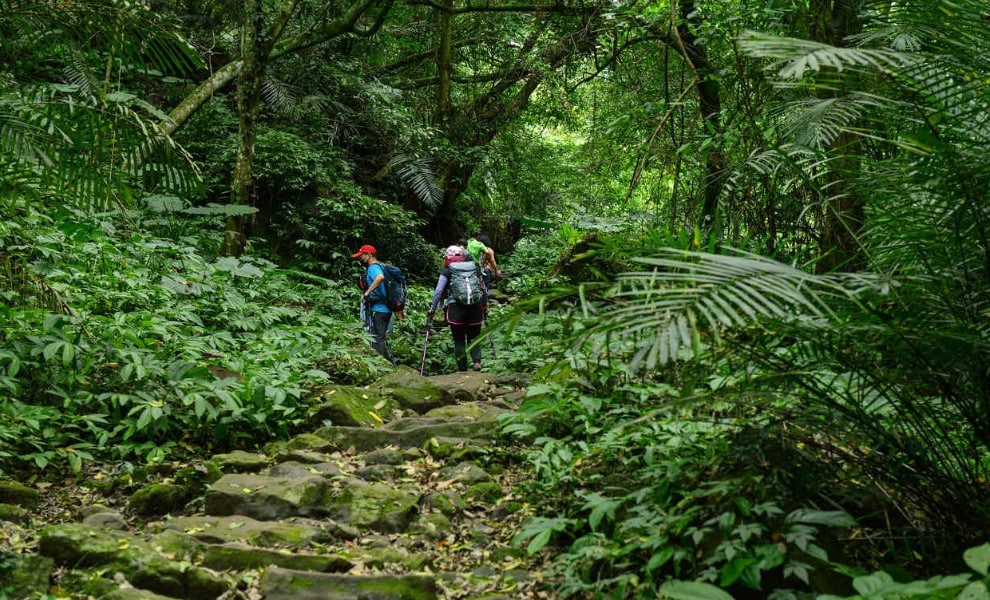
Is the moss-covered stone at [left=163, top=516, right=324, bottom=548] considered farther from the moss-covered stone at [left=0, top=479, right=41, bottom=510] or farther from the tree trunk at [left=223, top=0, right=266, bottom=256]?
the tree trunk at [left=223, top=0, right=266, bottom=256]

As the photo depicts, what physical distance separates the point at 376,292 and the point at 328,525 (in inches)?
199

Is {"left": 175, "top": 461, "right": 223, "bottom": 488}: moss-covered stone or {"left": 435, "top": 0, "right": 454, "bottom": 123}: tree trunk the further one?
{"left": 435, "top": 0, "right": 454, "bottom": 123}: tree trunk

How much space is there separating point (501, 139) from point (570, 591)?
552 inches

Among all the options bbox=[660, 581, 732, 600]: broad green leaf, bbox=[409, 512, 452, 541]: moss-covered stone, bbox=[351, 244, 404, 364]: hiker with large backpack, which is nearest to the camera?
bbox=[660, 581, 732, 600]: broad green leaf

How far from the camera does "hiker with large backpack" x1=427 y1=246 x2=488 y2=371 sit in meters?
8.32

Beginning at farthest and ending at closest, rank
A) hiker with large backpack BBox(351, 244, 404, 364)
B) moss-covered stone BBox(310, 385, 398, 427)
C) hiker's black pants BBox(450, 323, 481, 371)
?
hiker with large backpack BBox(351, 244, 404, 364)
hiker's black pants BBox(450, 323, 481, 371)
moss-covered stone BBox(310, 385, 398, 427)

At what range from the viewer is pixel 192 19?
13250mm

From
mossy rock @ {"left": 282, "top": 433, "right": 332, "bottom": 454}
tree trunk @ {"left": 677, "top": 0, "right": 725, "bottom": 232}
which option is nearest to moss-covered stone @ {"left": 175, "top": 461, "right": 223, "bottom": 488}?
mossy rock @ {"left": 282, "top": 433, "right": 332, "bottom": 454}

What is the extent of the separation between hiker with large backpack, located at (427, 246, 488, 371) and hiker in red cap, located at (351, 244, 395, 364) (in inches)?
25.8

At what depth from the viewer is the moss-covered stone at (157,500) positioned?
4219 mm

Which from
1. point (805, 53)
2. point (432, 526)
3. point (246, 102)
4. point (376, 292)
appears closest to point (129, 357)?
point (432, 526)

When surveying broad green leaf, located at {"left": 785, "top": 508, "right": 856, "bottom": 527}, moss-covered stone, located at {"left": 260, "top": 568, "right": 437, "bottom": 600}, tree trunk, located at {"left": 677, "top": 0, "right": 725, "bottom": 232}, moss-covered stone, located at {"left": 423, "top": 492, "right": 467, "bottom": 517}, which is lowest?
moss-covered stone, located at {"left": 260, "top": 568, "right": 437, "bottom": 600}

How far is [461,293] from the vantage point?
27.3 ft

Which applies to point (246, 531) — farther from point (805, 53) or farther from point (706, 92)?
point (706, 92)
